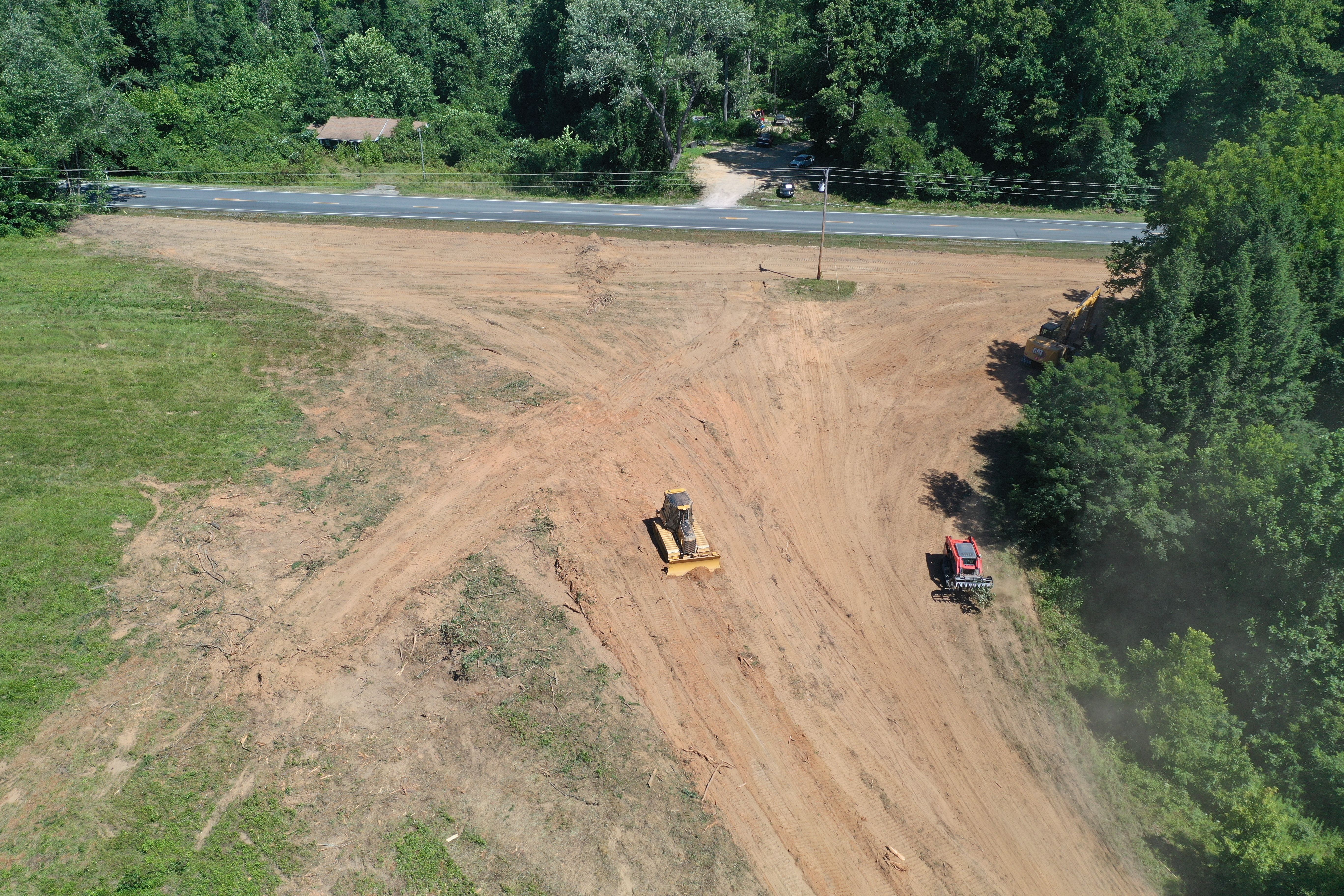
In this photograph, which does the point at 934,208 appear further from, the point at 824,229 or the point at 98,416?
the point at 98,416

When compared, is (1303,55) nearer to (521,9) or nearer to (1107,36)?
(1107,36)

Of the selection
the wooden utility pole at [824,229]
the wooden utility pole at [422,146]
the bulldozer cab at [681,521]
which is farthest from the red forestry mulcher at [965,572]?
the wooden utility pole at [422,146]

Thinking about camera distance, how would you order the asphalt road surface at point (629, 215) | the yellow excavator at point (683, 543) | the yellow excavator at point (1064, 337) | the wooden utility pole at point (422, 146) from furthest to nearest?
the wooden utility pole at point (422, 146), the asphalt road surface at point (629, 215), the yellow excavator at point (1064, 337), the yellow excavator at point (683, 543)

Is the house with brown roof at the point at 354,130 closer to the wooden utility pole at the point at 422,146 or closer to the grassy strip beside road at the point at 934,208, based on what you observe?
the wooden utility pole at the point at 422,146

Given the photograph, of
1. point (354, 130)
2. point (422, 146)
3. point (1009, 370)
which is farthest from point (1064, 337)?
point (354, 130)

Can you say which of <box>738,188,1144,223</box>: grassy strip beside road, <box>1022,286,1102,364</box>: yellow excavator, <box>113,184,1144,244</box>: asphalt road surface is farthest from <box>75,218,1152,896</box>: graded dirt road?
<box>738,188,1144,223</box>: grassy strip beside road

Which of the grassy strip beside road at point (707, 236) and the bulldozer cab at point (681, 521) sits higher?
the grassy strip beside road at point (707, 236)

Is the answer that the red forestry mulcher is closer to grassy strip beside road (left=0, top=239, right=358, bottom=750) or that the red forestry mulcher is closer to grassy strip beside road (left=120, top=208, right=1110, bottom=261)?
grassy strip beside road (left=0, top=239, right=358, bottom=750)
